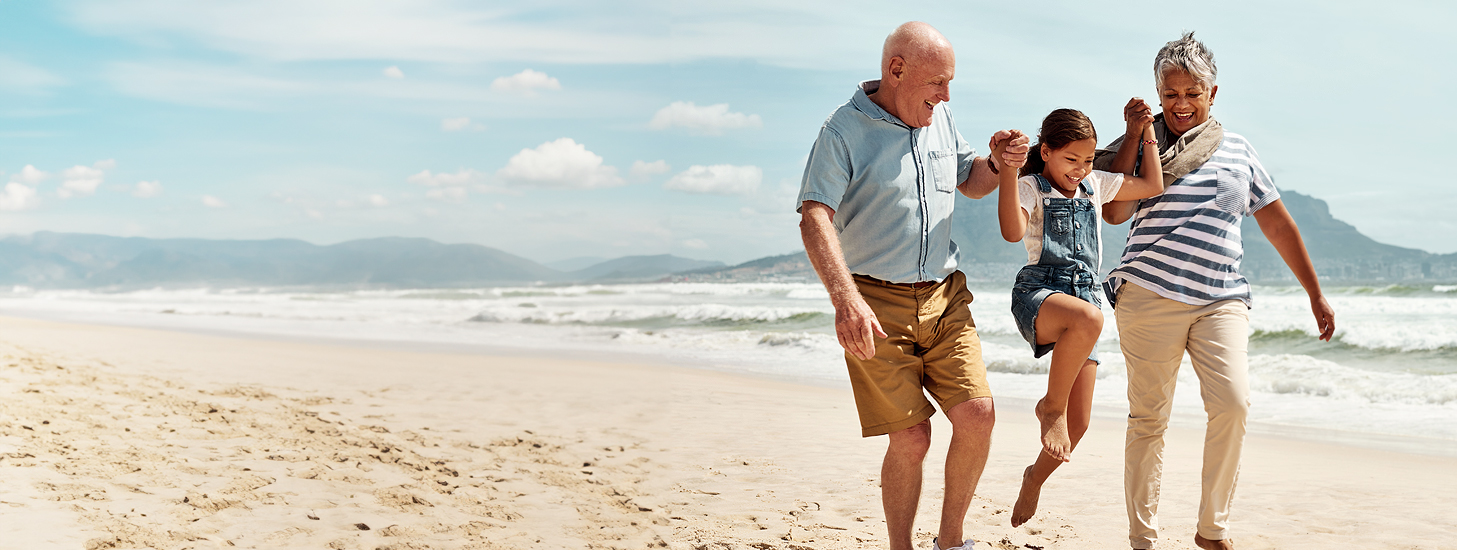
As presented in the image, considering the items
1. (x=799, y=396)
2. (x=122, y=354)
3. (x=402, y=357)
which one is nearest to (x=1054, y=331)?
(x=799, y=396)

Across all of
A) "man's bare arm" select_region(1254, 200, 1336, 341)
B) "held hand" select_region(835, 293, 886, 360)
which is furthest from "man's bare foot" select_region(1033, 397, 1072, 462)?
"man's bare arm" select_region(1254, 200, 1336, 341)

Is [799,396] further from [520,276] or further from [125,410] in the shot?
[520,276]

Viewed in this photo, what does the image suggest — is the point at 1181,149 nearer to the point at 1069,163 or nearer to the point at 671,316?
the point at 1069,163

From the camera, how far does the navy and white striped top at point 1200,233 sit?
9.35 ft

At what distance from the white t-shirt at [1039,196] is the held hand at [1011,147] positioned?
140mm

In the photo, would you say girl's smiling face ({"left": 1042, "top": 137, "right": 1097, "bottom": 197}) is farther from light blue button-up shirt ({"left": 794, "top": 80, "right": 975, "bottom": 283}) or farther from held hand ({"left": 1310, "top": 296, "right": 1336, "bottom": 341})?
held hand ({"left": 1310, "top": 296, "right": 1336, "bottom": 341})

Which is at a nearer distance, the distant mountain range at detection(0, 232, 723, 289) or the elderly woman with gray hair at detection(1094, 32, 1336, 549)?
the elderly woman with gray hair at detection(1094, 32, 1336, 549)

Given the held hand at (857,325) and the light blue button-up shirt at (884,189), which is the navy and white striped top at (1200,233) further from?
the held hand at (857,325)

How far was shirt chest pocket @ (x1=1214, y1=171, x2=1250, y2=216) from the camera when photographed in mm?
2887

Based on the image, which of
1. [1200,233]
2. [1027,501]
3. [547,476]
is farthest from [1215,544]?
[547,476]

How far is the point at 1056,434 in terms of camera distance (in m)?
2.71

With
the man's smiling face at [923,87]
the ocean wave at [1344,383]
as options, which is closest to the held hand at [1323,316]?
the man's smiling face at [923,87]

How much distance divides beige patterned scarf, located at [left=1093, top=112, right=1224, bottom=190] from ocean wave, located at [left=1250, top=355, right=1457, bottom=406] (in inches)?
291

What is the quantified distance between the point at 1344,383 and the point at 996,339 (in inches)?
227
